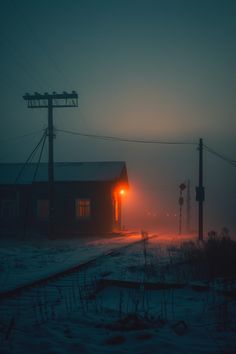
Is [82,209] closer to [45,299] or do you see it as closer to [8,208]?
[8,208]

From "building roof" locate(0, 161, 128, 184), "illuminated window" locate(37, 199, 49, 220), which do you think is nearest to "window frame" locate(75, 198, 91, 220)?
"building roof" locate(0, 161, 128, 184)

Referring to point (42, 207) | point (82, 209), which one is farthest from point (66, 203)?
point (42, 207)

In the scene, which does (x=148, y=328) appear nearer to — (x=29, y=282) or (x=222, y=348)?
(x=222, y=348)

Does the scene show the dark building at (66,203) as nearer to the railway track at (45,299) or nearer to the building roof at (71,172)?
the building roof at (71,172)

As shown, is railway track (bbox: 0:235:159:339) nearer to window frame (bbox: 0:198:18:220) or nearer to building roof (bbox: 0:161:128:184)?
building roof (bbox: 0:161:128:184)

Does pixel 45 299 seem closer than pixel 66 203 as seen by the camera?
Yes

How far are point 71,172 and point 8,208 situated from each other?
20.8ft

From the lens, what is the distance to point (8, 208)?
32.6m

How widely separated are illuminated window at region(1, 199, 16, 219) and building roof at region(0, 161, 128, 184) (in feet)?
5.46

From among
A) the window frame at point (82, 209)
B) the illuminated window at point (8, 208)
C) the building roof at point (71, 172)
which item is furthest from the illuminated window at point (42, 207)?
the window frame at point (82, 209)

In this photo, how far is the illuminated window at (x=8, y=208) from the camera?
106ft

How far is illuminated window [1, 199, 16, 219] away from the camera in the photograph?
106 feet

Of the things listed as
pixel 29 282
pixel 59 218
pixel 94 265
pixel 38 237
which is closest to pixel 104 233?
pixel 59 218

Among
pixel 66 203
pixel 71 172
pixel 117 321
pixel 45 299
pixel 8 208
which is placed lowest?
pixel 45 299
